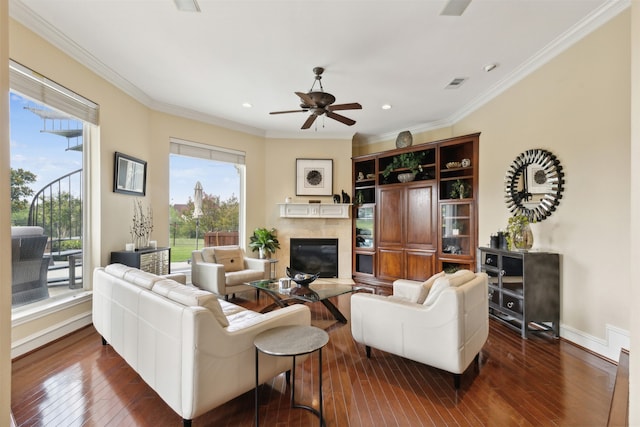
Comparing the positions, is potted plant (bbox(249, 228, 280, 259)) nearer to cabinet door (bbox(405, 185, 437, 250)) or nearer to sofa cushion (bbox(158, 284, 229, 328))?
cabinet door (bbox(405, 185, 437, 250))

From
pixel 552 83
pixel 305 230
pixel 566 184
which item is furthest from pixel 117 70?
pixel 566 184

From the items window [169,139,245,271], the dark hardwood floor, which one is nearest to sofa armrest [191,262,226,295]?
window [169,139,245,271]

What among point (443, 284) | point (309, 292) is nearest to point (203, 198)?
point (309, 292)

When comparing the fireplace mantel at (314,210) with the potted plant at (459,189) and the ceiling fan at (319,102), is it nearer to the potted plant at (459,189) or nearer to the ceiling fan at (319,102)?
the potted plant at (459,189)

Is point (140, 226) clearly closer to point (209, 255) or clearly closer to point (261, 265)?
point (209, 255)

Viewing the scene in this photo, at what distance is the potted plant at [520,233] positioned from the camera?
129 inches

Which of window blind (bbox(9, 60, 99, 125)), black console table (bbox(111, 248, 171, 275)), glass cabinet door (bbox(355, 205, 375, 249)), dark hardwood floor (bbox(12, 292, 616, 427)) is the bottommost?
dark hardwood floor (bbox(12, 292, 616, 427))

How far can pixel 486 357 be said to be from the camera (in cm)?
272

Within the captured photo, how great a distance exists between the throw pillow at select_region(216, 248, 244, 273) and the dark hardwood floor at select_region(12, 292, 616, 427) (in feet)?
6.60

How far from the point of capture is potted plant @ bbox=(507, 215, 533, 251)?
10.7ft

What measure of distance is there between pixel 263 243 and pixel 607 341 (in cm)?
481

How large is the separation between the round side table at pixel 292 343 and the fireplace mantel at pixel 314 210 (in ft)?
13.3

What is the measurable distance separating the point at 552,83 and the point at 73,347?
578 centimetres

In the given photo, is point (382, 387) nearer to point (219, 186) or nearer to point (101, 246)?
point (101, 246)
